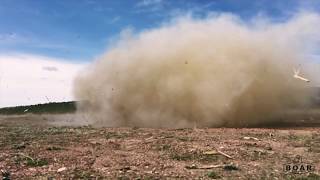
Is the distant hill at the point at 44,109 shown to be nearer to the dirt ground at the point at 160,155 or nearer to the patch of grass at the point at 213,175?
the dirt ground at the point at 160,155

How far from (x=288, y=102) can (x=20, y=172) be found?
27040 millimetres

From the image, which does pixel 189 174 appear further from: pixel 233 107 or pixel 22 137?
pixel 233 107

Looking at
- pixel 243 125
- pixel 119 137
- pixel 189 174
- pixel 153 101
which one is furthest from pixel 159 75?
pixel 189 174

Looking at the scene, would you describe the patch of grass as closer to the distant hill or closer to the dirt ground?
the dirt ground

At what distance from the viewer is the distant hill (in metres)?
61.2

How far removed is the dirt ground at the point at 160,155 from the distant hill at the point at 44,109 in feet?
115

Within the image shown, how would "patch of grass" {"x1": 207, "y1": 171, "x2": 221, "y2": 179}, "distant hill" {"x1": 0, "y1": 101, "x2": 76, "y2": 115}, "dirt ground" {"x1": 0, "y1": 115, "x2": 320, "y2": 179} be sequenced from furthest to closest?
"distant hill" {"x1": 0, "y1": 101, "x2": 76, "y2": 115} → "dirt ground" {"x1": 0, "y1": 115, "x2": 320, "y2": 179} → "patch of grass" {"x1": 207, "y1": 171, "x2": 221, "y2": 179}

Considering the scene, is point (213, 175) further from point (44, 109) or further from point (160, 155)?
point (44, 109)

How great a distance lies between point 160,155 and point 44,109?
46.1m

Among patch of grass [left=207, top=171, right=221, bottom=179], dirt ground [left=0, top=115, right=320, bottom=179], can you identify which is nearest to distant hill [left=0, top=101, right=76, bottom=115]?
dirt ground [left=0, top=115, right=320, bottom=179]

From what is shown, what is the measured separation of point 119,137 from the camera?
25.8 metres

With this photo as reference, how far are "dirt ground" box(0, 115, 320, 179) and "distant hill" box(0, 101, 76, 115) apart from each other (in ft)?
115

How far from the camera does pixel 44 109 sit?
2463 inches

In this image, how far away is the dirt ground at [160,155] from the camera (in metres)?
15.7
